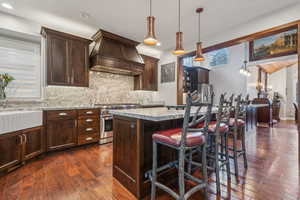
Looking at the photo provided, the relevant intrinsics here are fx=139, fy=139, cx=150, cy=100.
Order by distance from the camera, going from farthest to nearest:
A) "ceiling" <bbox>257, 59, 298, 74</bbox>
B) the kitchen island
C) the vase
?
"ceiling" <bbox>257, 59, 298, 74</bbox> < the vase < the kitchen island

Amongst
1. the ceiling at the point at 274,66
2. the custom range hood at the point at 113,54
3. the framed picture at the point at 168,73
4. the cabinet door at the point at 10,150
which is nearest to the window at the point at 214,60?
the ceiling at the point at 274,66

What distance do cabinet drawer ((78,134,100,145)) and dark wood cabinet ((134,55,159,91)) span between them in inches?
80.5

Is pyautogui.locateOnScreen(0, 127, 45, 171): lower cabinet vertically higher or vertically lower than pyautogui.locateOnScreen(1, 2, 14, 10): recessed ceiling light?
lower

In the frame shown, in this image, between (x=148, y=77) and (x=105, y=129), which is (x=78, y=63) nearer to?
(x=105, y=129)

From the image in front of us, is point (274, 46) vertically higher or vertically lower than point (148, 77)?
higher

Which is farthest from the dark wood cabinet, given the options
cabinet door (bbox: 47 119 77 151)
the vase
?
the vase

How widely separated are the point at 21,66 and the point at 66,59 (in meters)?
0.91

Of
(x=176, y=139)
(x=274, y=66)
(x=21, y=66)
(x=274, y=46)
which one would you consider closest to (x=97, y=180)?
(x=176, y=139)

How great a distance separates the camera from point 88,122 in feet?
10.4

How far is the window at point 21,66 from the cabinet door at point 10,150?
1.22m

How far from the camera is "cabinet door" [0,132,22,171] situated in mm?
1946

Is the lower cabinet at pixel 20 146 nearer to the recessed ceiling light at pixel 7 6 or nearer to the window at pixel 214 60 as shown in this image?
the recessed ceiling light at pixel 7 6

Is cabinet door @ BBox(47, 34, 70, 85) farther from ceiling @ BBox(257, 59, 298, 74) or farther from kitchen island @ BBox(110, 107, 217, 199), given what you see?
ceiling @ BBox(257, 59, 298, 74)

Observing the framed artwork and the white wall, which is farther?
the white wall
